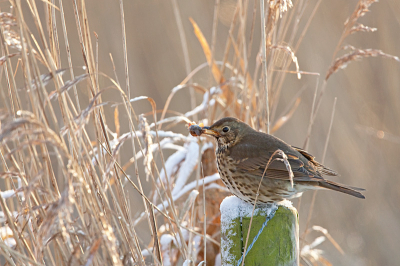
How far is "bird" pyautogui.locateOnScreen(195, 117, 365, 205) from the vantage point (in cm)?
228

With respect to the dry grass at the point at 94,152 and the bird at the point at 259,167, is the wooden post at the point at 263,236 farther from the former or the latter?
the bird at the point at 259,167

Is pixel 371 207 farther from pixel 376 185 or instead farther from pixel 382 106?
pixel 382 106

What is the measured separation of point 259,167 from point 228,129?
299 millimetres

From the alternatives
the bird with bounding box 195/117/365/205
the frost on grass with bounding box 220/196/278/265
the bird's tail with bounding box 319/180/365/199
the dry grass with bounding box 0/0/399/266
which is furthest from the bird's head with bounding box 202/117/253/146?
the frost on grass with bounding box 220/196/278/265

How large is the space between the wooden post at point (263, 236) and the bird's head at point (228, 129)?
0.77m

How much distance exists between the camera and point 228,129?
99.3 inches

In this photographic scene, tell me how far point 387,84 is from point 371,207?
1.59 m

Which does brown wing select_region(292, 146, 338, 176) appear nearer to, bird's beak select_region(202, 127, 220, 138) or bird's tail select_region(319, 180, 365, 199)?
bird's tail select_region(319, 180, 365, 199)

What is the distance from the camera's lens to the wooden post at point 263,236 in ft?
5.51

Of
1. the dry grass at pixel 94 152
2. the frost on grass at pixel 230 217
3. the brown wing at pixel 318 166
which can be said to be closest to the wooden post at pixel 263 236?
the frost on grass at pixel 230 217

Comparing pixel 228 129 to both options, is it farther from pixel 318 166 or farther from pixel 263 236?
pixel 263 236

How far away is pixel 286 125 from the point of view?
533 cm

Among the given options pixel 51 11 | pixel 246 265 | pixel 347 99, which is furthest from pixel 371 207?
pixel 51 11

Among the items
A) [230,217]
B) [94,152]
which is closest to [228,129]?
[230,217]
